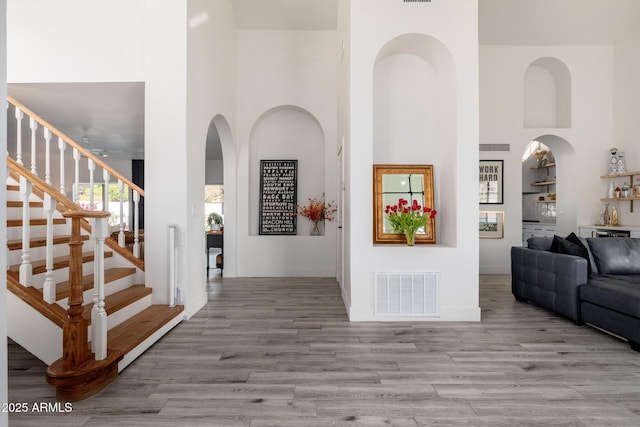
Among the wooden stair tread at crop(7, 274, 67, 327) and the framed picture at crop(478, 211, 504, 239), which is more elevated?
the framed picture at crop(478, 211, 504, 239)

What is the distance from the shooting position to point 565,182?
649 centimetres

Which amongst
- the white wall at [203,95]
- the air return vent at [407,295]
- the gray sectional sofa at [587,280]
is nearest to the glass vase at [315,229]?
the white wall at [203,95]

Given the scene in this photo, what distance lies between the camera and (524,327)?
3.49 m

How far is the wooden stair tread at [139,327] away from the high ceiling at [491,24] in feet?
9.59

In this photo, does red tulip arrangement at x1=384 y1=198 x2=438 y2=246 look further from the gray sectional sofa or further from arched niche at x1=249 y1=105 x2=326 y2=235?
arched niche at x1=249 y1=105 x2=326 y2=235

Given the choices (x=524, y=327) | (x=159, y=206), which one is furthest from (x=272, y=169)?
(x=524, y=327)

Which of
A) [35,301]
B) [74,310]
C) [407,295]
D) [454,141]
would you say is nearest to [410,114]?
[454,141]

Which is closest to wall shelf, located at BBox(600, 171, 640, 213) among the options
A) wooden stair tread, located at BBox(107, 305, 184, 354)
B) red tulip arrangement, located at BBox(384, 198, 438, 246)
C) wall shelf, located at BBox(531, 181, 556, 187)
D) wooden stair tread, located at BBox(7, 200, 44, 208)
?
wall shelf, located at BBox(531, 181, 556, 187)

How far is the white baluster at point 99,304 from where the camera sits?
233cm

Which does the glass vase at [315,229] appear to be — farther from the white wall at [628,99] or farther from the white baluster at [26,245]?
the white wall at [628,99]

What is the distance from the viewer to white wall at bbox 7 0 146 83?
4.02 meters

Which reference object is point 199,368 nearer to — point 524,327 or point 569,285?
point 524,327

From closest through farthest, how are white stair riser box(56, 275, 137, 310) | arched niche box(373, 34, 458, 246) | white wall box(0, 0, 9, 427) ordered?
white wall box(0, 0, 9, 427)
white stair riser box(56, 275, 137, 310)
arched niche box(373, 34, 458, 246)

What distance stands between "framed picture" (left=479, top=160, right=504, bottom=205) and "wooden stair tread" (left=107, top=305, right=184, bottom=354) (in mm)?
5313
